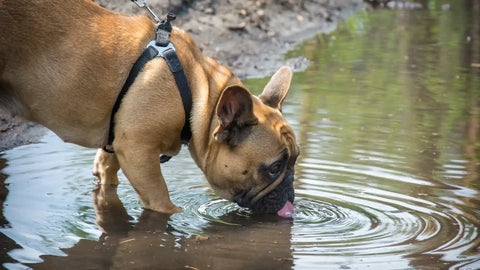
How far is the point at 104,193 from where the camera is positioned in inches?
256

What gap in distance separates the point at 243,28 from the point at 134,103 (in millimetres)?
8074

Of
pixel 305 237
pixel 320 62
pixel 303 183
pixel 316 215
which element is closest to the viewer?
pixel 305 237

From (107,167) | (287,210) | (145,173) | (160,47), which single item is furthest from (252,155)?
(107,167)

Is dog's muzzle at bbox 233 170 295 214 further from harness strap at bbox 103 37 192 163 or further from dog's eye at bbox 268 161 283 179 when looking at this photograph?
harness strap at bbox 103 37 192 163

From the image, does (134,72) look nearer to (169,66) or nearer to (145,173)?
(169,66)

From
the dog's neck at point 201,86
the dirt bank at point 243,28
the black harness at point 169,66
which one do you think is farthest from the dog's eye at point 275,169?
the dirt bank at point 243,28

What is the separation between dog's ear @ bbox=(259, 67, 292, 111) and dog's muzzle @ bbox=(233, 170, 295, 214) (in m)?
0.59

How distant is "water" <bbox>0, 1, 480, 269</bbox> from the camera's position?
5047 mm

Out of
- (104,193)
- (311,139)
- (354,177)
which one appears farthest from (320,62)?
(104,193)

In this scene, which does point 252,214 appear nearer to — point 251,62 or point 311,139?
point 311,139

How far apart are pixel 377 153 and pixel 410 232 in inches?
91.4

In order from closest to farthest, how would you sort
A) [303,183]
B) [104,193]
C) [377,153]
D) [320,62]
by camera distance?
[104,193] < [303,183] < [377,153] < [320,62]

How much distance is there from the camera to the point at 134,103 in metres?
5.49

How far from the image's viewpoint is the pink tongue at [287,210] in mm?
5914
